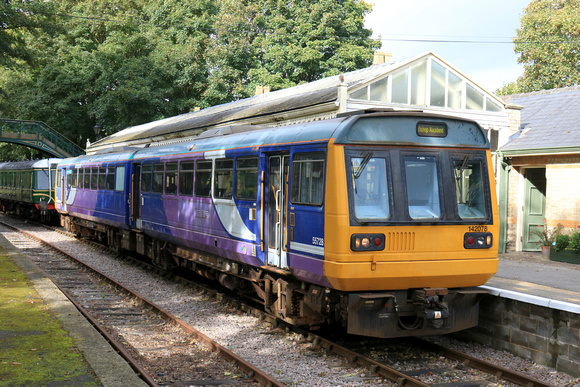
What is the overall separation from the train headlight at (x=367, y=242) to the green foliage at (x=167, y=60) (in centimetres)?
3105

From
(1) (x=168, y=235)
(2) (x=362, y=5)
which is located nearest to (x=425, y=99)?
(1) (x=168, y=235)

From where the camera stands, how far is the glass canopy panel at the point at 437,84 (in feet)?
57.2

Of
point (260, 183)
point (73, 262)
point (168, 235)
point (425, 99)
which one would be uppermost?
point (425, 99)

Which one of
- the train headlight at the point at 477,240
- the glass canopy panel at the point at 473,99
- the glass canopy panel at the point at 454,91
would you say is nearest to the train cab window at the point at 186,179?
the train headlight at the point at 477,240

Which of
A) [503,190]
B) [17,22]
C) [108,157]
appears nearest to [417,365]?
[503,190]

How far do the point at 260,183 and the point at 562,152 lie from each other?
372 inches

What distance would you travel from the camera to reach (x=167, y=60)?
131ft

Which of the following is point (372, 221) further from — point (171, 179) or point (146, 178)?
point (146, 178)

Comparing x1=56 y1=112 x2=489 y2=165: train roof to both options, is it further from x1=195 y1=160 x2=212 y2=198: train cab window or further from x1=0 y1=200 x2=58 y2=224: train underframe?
x1=0 y1=200 x2=58 y2=224: train underframe

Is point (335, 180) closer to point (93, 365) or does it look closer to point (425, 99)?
point (93, 365)

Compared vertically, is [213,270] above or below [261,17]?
below

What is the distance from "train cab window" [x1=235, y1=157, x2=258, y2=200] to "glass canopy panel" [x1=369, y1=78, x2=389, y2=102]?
25.9ft

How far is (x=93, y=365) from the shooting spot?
6320 mm

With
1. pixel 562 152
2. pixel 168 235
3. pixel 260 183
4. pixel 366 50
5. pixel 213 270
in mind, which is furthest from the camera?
pixel 366 50
